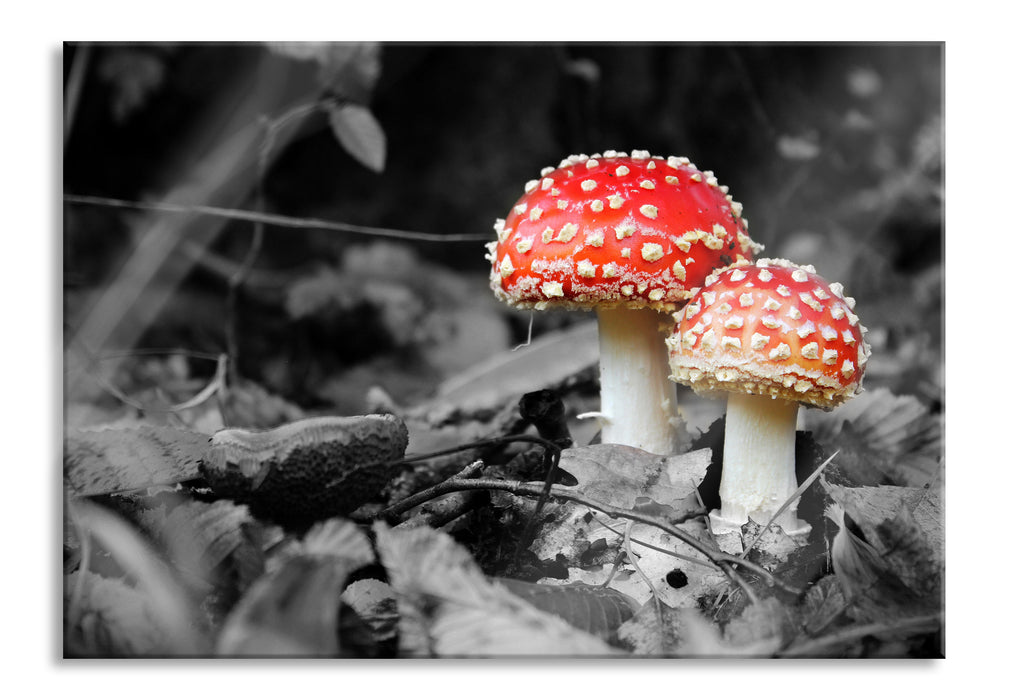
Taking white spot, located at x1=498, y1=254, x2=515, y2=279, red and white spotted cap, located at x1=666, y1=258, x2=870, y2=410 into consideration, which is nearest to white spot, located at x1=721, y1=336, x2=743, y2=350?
red and white spotted cap, located at x1=666, y1=258, x2=870, y2=410

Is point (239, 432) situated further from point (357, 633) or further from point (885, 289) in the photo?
point (885, 289)

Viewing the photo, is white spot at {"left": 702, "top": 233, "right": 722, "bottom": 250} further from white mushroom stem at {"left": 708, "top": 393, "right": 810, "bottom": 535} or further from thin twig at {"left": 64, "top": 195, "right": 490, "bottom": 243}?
thin twig at {"left": 64, "top": 195, "right": 490, "bottom": 243}

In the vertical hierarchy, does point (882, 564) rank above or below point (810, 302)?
below

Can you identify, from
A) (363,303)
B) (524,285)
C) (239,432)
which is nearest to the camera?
(239,432)

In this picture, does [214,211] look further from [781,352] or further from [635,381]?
[781,352]

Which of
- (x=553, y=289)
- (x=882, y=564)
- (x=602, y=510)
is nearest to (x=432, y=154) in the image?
(x=553, y=289)

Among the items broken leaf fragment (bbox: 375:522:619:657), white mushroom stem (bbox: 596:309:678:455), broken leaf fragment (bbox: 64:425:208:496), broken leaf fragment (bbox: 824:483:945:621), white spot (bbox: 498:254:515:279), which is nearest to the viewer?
broken leaf fragment (bbox: 375:522:619:657)
